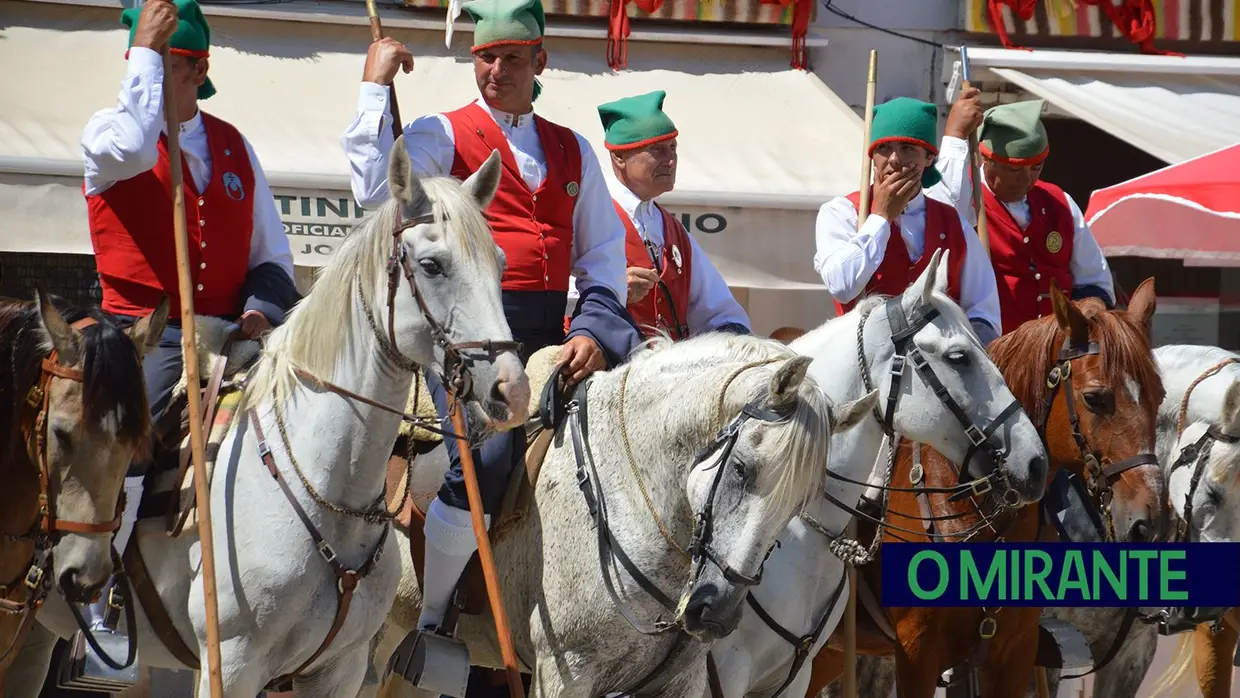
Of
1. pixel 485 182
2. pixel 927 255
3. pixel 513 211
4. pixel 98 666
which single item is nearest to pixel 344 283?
pixel 485 182

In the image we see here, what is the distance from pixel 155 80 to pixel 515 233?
116cm

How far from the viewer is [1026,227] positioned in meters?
6.62

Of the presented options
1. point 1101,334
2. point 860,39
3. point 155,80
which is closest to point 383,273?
point 155,80

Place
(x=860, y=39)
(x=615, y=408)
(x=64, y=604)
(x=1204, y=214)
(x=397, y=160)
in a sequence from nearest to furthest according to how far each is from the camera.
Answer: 1. (x=397, y=160)
2. (x=615, y=408)
3. (x=64, y=604)
4. (x=1204, y=214)
5. (x=860, y=39)

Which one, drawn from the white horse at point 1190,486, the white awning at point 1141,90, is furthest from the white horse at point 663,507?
the white awning at point 1141,90

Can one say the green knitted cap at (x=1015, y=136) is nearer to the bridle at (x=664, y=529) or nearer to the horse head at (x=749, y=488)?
the bridle at (x=664, y=529)

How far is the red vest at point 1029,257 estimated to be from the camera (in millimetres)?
6578

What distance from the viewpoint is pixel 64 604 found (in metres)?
4.71

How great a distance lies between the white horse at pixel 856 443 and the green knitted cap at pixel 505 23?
1320 mm

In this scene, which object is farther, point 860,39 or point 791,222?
point 860,39

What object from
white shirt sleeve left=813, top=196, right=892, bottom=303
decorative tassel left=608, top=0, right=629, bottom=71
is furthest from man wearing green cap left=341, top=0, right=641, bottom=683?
decorative tassel left=608, top=0, right=629, bottom=71

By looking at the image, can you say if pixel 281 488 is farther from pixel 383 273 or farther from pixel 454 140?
pixel 454 140

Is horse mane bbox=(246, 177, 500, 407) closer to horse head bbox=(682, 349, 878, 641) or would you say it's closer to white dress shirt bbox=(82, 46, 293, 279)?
white dress shirt bbox=(82, 46, 293, 279)

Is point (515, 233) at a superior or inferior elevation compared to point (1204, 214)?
superior
